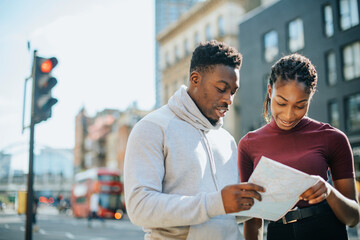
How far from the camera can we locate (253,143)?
2844 millimetres

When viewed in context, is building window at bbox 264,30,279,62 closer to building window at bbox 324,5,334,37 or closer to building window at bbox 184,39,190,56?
building window at bbox 324,5,334,37

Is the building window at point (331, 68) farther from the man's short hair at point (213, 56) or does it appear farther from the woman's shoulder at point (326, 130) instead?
the man's short hair at point (213, 56)

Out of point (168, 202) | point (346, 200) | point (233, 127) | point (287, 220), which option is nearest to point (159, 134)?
point (168, 202)

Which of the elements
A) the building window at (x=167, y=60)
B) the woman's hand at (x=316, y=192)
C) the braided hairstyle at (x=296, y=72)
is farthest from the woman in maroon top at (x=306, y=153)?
the building window at (x=167, y=60)

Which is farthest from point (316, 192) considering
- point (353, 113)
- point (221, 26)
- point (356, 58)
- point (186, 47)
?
point (186, 47)

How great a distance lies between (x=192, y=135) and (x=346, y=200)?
0.95 m

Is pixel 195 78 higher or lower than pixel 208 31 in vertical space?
lower

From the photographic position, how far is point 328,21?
2505 cm

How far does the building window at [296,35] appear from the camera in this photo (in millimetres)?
26500

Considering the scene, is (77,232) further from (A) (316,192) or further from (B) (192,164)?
(A) (316,192)

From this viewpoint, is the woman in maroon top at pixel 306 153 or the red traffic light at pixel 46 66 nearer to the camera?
the woman in maroon top at pixel 306 153

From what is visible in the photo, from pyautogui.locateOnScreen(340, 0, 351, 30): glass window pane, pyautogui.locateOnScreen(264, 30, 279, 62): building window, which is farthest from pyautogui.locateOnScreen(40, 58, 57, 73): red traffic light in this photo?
pyautogui.locateOnScreen(264, 30, 279, 62): building window

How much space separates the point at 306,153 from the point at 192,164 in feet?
2.37

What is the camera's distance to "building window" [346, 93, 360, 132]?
77.0ft
